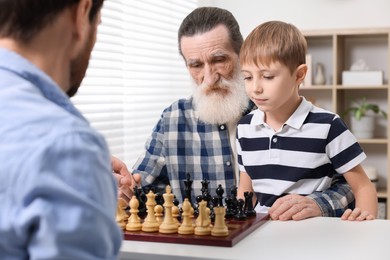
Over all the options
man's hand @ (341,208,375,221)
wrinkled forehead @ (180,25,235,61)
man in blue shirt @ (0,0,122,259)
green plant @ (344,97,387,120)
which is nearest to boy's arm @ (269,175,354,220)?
man's hand @ (341,208,375,221)

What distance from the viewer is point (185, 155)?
272 centimetres

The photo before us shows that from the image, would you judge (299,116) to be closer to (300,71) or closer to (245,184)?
(300,71)

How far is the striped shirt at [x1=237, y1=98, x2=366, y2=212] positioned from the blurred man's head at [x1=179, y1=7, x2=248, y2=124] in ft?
1.40

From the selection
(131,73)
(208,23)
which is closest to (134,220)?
(208,23)

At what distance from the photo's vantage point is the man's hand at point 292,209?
1.86 metres

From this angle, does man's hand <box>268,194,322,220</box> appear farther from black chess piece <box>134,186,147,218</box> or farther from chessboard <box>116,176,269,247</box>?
black chess piece <box>134,186,147,218</box>

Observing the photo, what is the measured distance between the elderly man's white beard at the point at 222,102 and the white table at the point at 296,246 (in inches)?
36.8

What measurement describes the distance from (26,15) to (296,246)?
0.94m

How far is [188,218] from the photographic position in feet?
5.40

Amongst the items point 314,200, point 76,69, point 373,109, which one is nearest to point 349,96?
point 373,109

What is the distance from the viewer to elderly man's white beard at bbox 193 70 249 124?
2.64m

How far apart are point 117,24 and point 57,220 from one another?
9.59 feet

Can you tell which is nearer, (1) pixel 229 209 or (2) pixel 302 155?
(1) pixel 229 209

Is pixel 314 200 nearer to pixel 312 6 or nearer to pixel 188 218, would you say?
pixel 188 218
